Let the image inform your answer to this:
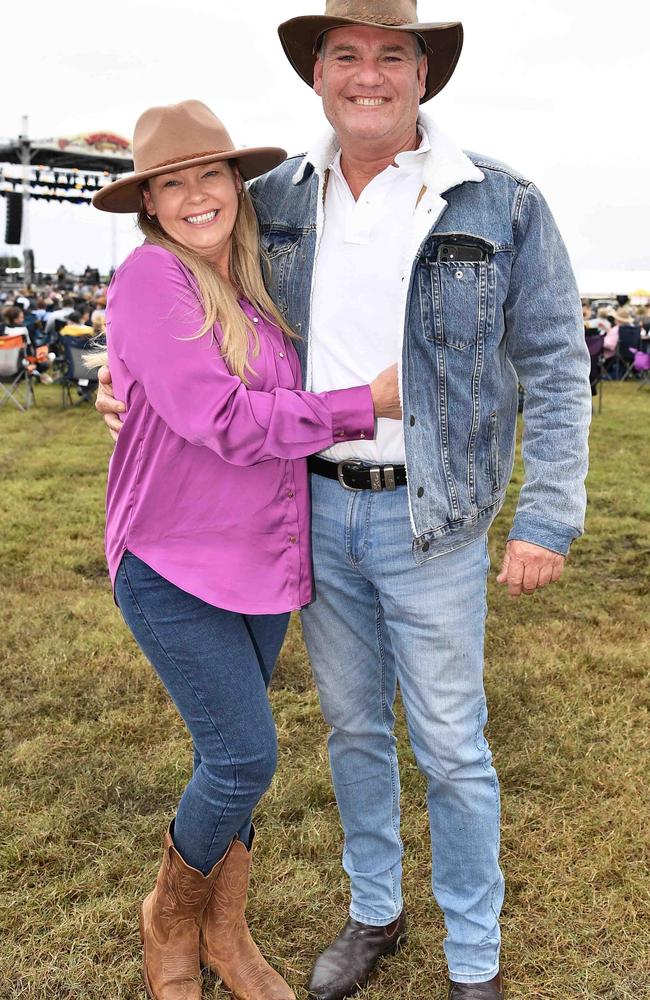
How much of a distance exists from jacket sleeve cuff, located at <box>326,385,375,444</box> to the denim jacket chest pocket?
205 millimetres

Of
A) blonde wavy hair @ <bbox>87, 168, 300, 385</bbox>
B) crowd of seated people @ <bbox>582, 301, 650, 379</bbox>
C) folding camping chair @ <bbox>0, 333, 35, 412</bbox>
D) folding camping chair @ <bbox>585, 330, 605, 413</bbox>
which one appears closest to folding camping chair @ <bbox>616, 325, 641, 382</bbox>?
crowd of seated people @ <bbox>582, 301, 650, 379</bbox>

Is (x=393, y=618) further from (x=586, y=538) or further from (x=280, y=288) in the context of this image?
(x=586, y=538)

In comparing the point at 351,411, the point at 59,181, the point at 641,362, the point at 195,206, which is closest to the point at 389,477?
the point at 351,411

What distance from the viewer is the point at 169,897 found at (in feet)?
7.72

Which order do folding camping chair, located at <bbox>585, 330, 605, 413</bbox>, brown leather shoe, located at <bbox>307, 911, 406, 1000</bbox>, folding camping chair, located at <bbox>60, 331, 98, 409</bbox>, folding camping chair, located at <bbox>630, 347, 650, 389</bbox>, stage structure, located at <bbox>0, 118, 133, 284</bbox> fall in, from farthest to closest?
stage structure, located at <bbox>0, 118, 133, 284</bbox> < folding camping chair, located at <bbox>630, 347, 650, 389</bbox> < folding camping chair, located at <bbox>585, 330, 605, 413</bbox> < folding camping chair, located at <bbox>60, 331, 98, 409</bbox> < brown leather shoe, located at <bbox>307, 911, 406, 1000</bbox>

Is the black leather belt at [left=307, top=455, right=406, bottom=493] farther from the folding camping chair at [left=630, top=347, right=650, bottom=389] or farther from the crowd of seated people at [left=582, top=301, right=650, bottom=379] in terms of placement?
the folding camping chair at [left=630, top=347, right=650, bottom=389]

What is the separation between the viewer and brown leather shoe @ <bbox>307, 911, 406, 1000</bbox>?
2.50 metres

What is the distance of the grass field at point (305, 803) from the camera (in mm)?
2631

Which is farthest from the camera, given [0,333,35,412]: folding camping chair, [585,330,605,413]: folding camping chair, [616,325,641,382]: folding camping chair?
[616,325,641,382]: folding camping chair

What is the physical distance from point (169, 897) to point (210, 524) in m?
0.97

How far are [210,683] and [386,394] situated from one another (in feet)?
2.51

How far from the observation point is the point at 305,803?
3377 millimetres

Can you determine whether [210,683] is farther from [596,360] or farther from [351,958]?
[596,360]

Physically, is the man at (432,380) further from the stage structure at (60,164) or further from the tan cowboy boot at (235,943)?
the stage structure at (60,164)
